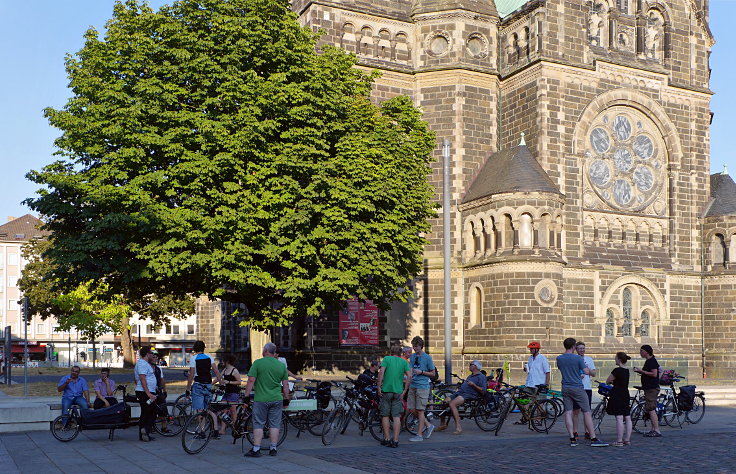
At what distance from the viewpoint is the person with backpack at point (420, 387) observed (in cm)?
1778

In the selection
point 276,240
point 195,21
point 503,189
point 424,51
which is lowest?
point 276,240

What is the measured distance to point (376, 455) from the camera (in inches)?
603

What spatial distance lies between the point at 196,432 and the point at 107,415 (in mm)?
3047

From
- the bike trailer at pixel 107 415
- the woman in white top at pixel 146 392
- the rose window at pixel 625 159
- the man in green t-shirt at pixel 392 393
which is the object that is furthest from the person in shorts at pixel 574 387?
the rose window at pixel 625 159

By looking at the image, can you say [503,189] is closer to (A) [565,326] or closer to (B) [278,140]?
(A) [565,326]

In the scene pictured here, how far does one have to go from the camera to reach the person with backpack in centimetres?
1778

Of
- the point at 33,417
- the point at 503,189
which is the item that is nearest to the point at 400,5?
the point at 503,189

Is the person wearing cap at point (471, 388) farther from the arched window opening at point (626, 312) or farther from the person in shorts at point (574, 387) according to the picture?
the arched window opening at point (626, 312)

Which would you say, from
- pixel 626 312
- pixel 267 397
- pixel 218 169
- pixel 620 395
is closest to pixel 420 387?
pixel 620 395

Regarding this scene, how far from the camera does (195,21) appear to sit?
90.0ft

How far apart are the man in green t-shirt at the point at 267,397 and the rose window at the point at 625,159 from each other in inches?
1100

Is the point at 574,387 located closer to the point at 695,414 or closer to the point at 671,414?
the point at 671,414

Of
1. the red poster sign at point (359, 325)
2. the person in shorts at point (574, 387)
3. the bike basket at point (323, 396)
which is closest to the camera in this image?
the person in shorts at point (574, 387)

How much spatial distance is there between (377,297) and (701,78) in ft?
78.1
